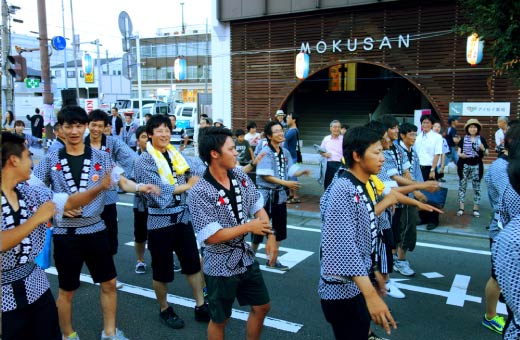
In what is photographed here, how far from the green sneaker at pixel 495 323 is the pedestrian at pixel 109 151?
3.86 metres

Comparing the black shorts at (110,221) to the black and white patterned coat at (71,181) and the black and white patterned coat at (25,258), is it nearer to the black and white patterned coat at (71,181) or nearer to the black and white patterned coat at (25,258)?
the black and white patterned coat at (71,181)

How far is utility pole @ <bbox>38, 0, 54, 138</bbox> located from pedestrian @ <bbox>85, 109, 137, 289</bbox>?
35.7 feet

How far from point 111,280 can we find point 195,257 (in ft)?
2.78

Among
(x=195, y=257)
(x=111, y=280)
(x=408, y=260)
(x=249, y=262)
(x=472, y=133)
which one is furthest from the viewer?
(x=472, y=133)

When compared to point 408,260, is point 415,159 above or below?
above

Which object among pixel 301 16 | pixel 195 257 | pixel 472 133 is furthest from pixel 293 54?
pixel 195 257

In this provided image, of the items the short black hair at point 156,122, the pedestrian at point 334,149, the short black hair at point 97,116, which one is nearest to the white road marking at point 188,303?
the short black hair at point 156,122

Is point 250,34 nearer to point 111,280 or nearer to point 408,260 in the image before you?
point 408,260

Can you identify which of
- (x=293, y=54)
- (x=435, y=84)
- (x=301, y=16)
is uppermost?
(x=301, y=16)

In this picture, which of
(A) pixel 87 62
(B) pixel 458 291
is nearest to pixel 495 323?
(B) pixel 458 291

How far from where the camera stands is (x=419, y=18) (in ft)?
41.2

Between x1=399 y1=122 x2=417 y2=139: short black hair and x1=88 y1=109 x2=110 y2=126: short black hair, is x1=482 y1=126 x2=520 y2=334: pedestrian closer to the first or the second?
x1=399 y1=122 x2=417 y2=139: short black hair

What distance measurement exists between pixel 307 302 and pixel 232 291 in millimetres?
1781

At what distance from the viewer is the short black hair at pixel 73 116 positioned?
354cm
